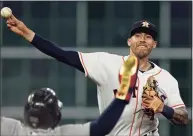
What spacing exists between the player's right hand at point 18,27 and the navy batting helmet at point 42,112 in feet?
5.40

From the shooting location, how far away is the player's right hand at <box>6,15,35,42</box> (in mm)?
6770

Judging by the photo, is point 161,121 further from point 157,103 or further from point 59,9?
point 157,103

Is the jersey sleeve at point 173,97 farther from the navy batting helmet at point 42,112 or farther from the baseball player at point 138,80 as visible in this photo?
the navy batting helmet at point 42,112

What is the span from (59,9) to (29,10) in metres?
0.65

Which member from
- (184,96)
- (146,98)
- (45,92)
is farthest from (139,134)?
(184,96)

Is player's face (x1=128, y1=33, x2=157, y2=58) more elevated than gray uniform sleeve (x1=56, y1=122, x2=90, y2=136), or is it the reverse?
player's face (x1=128, y1=33, x2=157, y2=58)

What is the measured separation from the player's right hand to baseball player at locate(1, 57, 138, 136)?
5.28 ft

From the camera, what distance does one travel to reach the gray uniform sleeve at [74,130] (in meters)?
5.21

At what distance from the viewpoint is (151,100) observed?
6.69 metres

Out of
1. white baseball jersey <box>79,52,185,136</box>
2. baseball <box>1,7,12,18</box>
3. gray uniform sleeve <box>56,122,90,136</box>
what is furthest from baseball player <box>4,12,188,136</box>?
gray uniform sleeve <box>56,122,90,136</box>

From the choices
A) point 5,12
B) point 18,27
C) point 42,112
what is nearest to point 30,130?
point 42,112

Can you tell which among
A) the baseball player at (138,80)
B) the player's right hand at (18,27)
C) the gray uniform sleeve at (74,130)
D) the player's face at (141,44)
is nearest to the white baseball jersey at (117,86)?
the baseball player at (138,80)

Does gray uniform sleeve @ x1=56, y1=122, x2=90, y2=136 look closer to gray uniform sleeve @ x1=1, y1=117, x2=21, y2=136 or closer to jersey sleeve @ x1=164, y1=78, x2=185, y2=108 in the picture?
gray uniform sleeve @ x1=1, y1=117, x2=21, y2=136

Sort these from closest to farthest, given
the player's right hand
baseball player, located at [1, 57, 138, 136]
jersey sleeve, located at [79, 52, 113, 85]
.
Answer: baseball player, located at [1, 57, 138, 136]
the player's right hand
jersey sleeve, located at [79, 52, 113, 85]
